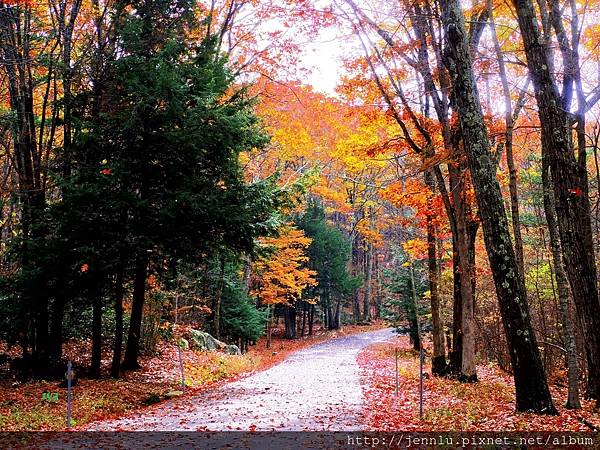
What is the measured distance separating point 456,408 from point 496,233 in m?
3.69

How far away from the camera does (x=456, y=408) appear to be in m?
9.62

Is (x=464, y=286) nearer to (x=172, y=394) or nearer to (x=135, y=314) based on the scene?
(x=172, y=394)

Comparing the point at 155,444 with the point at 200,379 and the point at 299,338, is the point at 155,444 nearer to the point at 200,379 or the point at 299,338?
A: the point at 200,379

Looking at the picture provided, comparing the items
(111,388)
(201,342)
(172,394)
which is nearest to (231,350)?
(201,342)

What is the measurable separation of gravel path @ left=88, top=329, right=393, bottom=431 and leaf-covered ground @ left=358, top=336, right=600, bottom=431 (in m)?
0.49

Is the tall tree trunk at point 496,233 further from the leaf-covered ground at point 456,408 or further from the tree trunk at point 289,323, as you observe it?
the tree trunk at point 289,323

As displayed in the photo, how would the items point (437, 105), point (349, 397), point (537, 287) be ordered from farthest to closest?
1. point (537, 287)
2. point (437, 105)
3. point (349, 397)

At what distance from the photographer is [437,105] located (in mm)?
13492

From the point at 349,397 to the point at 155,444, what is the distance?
17.9 ft

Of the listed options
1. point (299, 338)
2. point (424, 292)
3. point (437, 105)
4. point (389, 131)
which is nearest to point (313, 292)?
point (299, 338)

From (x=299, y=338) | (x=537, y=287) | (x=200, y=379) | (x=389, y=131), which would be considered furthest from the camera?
(x=299, y=338)

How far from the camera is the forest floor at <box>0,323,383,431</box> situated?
8961 millimetres

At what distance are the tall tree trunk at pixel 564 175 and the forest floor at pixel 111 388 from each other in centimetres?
827

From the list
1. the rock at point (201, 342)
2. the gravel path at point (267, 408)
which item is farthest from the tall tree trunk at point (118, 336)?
the rock at point (201, 342)
